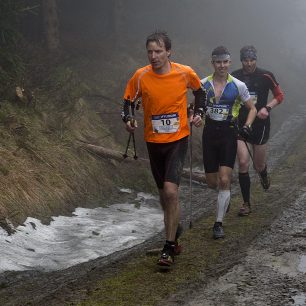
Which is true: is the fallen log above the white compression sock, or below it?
below

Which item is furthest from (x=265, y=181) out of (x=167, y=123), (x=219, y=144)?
(x=167, y=123)

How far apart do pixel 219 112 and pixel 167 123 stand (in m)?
1.58

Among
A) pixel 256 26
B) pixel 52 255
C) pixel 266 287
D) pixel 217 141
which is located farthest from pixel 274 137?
pixel 256 26

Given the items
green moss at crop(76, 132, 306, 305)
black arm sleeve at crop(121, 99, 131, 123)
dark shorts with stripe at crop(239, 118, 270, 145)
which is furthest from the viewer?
dark shorts with stripe at crop(239, 118, 270, 145)

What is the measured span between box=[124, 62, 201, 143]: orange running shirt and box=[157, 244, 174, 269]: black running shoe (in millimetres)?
1176

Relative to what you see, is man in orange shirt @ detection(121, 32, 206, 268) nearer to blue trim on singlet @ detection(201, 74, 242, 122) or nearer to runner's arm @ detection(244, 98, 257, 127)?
blue trim on singlet @ detection(201, 74, 242, 122)

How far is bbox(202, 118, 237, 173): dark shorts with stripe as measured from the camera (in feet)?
22.5

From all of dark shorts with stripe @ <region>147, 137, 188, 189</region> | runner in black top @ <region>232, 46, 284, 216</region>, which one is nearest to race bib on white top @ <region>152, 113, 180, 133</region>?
dark shorts with stripe @ <region>147, 137, 188, 189</region>

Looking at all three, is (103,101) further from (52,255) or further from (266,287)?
(266,287)

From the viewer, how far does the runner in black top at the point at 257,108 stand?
7.85 metres

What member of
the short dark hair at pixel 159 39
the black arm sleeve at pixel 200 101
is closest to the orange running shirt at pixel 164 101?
the short dark hair at pixel 159 39

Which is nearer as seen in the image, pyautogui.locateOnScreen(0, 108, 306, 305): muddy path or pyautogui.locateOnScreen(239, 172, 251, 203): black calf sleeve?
pyautogui.locateOnScreen(0, 108, 306, 305): muddy path

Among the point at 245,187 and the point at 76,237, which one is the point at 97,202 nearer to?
the point at 76,237

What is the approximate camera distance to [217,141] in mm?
6945
